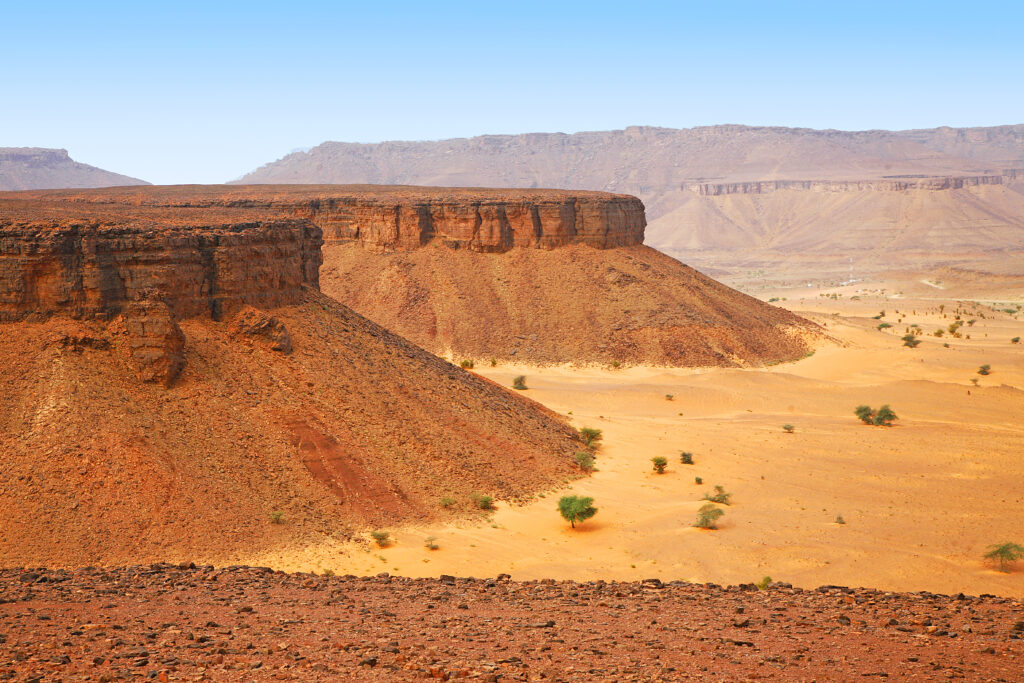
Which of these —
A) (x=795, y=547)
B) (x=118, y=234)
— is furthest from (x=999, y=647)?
(x=118, y=234)

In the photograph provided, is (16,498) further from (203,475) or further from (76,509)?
(203,475)

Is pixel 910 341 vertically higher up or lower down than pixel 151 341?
lower down

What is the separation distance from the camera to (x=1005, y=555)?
1950 centimetres

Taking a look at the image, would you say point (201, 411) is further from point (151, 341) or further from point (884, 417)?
point (884, 417)

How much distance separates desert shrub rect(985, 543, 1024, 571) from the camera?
19.5 meters

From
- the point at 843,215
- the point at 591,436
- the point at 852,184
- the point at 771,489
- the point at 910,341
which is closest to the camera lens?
the point at 771,489

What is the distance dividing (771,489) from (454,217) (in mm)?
32909

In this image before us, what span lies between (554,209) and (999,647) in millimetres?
44879

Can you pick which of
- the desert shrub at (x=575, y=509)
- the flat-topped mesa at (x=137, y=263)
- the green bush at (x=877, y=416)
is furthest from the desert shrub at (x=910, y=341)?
the flat-topped mesa at (x=137, y=263)

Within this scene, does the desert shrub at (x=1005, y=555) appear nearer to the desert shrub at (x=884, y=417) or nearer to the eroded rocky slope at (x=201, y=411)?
the eroded rocky slope at (x=201, y=411)

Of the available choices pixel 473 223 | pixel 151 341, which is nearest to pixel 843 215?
pixel 473 223

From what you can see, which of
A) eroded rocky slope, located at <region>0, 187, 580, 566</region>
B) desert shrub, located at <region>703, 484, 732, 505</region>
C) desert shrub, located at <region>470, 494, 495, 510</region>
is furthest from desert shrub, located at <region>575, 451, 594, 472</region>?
desert shrub, located at <region>470, 494, 495, 510</region>

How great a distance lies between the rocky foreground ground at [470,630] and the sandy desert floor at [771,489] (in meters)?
2.93

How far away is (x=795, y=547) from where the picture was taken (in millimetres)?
20906
